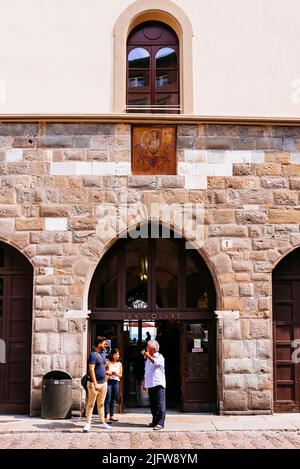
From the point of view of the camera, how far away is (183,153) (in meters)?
11.9

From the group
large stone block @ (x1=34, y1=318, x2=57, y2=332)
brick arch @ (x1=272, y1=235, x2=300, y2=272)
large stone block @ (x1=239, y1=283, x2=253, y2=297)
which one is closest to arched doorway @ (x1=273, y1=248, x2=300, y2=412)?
brick arch @ (x1=272, y1=235, x2=300, y2=272)

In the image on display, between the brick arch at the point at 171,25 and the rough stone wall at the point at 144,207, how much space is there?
2.05 feet

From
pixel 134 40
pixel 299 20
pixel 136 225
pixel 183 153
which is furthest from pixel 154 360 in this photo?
pixel 299 20

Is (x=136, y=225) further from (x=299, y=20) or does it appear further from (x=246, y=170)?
(x=299, y=20)

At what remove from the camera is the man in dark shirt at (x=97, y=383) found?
396 inches

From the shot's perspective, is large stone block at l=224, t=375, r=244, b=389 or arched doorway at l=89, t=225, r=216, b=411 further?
arched doorway at l=89, t=225, r=216, b=411

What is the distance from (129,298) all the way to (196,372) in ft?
6.18

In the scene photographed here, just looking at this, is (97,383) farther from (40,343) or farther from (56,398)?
(40,343)

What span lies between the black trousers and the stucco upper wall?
5187 millimetres

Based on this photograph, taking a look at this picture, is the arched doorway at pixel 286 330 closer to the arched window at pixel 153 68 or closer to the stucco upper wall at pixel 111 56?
the stucco upper wall at pixel 111 56

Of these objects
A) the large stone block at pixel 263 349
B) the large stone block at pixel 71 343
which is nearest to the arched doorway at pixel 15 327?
the large stone block at pixel 71 343

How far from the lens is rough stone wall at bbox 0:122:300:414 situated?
1151cm

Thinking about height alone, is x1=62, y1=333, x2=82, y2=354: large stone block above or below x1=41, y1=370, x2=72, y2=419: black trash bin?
above

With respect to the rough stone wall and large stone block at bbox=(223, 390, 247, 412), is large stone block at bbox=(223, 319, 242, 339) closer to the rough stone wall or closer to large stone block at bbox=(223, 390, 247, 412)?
the rough stone wall
